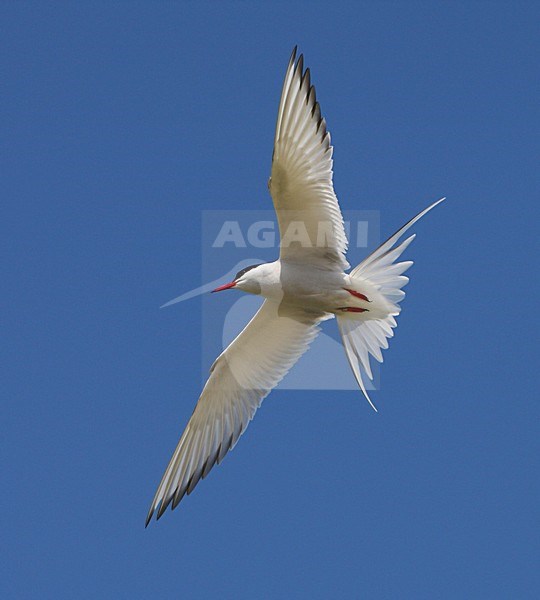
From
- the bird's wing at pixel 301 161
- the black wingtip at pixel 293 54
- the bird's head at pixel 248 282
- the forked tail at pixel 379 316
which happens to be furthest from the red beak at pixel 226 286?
the black wingtip at pixel 293 54

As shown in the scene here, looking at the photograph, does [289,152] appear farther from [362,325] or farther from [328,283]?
[362,325]

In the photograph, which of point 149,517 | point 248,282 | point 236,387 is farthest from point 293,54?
point 149,517

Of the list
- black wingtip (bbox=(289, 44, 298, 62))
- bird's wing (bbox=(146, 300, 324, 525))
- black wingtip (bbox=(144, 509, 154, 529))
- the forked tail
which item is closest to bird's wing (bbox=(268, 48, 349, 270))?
black wingtip (bbox=(289, 44, 298, 62))

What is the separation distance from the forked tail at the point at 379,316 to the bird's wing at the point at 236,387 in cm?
44

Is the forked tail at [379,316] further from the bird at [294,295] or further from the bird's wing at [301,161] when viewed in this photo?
the bird's wing at [301,161]

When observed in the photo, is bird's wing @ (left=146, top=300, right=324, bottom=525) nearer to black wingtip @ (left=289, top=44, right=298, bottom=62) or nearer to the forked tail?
the forked tail

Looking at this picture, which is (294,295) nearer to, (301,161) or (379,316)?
(379,316)

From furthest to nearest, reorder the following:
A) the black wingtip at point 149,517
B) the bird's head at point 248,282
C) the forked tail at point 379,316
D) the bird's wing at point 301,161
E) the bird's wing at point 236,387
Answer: the bird's wing at point 236,387 < the black wingtip at point 149,517 < the bird's head at point 248,282 < the forked tail at point 379,316 < the bird's wing at point 301,161

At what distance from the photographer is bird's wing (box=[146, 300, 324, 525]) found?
7926 millimetres

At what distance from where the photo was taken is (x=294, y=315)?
8.05 m

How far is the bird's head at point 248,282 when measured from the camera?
24.8ft

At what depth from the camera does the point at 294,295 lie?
7648 millimetres

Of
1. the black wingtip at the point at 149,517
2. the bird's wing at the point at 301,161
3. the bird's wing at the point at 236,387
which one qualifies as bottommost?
the black wingtip at the point at 149,517

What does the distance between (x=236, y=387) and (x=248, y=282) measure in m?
1.11
